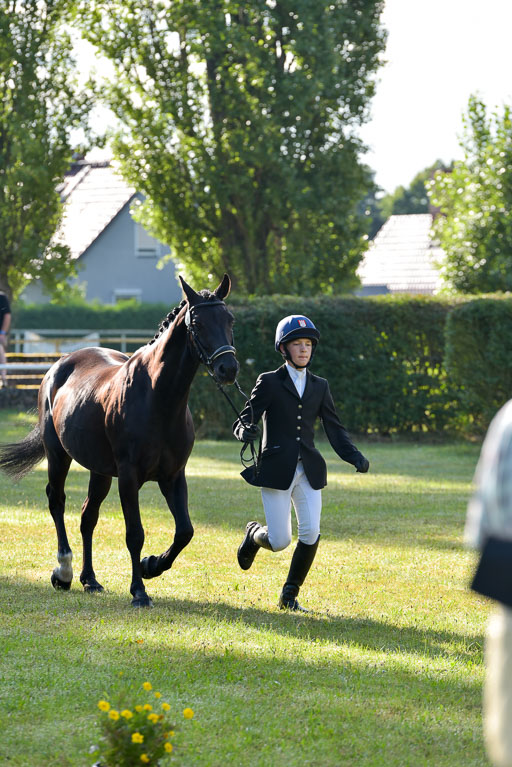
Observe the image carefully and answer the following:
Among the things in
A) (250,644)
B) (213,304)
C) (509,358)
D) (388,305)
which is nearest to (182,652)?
(250,644)

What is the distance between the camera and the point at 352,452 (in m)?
7.87

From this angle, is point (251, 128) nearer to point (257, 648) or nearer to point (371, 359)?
point (371, 359)

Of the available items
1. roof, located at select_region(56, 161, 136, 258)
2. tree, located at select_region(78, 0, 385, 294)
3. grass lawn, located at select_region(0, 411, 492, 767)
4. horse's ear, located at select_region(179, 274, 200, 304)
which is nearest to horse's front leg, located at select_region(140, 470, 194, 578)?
grass lawn, located at select_region(0, 411, 492, 767)

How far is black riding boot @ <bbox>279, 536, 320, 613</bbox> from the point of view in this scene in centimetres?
793

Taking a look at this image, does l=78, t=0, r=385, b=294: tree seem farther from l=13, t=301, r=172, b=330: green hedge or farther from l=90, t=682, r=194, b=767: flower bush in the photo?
l=90, t=682, r=194, b=767: flower bush

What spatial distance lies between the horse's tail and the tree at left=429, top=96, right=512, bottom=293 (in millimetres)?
19912

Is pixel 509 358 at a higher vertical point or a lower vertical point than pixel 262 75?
lower

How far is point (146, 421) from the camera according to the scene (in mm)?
8094

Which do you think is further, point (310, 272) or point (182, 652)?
point (310, 272)

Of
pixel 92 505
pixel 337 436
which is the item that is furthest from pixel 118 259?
pixel 337 436

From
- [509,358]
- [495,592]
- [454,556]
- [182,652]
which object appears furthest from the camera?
[509,358]

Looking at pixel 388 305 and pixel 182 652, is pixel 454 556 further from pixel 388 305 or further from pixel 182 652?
pixel 388 305

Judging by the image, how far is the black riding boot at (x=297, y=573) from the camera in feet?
26.0

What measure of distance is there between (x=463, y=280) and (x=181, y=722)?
24.3 m
